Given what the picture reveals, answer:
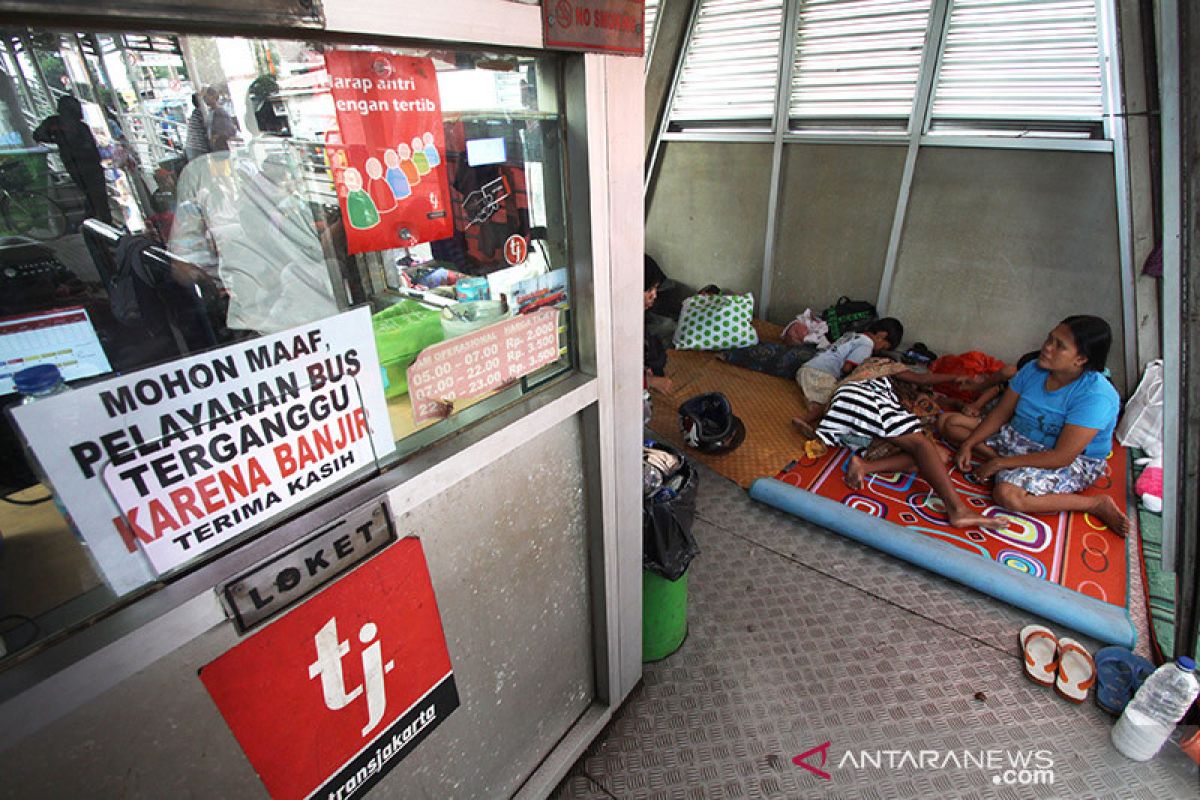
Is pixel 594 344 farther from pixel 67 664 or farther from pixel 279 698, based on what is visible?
pixel 67 664

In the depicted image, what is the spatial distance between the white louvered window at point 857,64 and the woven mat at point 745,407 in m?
1.81

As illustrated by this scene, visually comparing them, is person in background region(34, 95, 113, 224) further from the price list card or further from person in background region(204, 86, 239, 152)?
→ the price list card

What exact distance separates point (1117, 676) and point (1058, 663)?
0.17 metres

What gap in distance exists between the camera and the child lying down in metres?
3.11

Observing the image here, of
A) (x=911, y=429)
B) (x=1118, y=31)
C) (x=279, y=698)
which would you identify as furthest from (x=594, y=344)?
(x=1118, y=31)

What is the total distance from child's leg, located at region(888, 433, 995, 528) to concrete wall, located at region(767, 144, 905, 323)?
6.63ft

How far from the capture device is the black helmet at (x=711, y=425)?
368 cm

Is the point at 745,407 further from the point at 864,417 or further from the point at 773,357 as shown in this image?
the point at 864,417

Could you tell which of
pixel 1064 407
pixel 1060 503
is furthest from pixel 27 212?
pixel 1060 503

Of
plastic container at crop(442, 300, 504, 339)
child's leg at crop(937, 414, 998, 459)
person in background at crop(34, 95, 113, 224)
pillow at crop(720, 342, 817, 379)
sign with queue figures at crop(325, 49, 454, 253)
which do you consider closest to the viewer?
person in background at crop(34, 95, 113, 224)

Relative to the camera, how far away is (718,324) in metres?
5.09

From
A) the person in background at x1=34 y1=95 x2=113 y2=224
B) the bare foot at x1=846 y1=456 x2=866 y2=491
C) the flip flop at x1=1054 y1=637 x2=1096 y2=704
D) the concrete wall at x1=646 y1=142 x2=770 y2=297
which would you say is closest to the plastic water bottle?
the flip flop at x1=1054 y1=637 x2=1096 y2=704

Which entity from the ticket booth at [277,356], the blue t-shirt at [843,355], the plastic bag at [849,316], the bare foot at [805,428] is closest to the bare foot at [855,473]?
the bare foot at [805,428]

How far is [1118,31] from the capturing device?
3.41m
